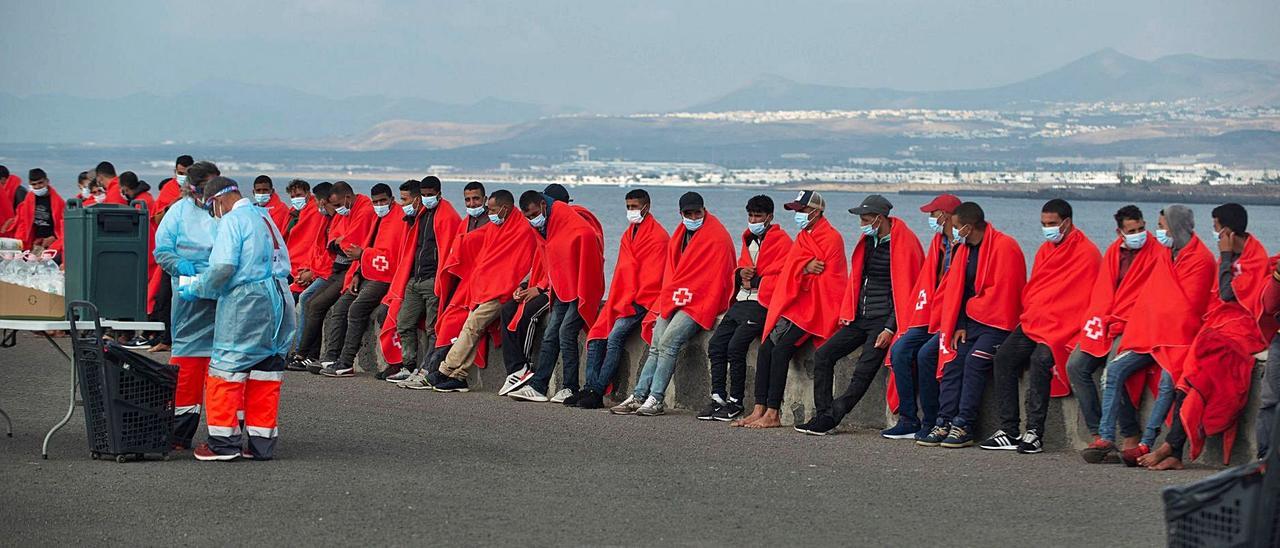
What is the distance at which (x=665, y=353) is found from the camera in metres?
12.7

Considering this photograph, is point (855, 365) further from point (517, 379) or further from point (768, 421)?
A: point (517, 379)

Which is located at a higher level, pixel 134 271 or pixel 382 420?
pixel 134 271

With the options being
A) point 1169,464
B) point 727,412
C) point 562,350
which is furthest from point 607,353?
point 1169,464

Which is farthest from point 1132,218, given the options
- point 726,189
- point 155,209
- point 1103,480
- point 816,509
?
point 726,189

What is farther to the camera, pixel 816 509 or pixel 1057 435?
pixel 1057 435

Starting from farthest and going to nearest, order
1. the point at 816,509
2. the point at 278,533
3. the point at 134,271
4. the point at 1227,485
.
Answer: the point at 134,271 < the point at 816,509 < the point at 278,533 < the point at 1227,485

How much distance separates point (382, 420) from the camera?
39.6 ft

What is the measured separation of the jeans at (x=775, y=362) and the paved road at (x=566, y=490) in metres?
0.45

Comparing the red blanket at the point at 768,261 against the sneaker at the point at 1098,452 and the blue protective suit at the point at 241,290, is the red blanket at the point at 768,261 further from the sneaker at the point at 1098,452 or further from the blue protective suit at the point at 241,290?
the blue protective suit at the point at 241,290

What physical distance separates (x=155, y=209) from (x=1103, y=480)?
1169 cm

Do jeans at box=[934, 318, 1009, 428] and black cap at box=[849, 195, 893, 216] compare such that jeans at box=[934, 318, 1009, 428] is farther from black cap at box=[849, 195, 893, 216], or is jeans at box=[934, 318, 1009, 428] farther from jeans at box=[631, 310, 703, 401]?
jeans at box=[631, 310, 703, 401]

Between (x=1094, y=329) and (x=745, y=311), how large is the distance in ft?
9.00

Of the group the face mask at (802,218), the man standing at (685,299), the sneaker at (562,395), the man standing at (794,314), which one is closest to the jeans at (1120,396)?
the man standing at (794,314)

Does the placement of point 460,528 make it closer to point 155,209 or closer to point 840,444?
point 840,444
